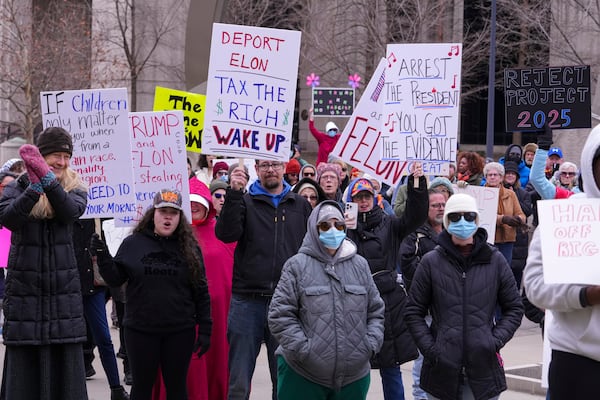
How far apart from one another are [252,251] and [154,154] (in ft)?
5.77

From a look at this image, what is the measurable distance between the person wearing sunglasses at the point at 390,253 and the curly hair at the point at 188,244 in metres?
1.24

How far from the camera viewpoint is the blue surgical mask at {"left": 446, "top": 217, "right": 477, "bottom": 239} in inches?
257

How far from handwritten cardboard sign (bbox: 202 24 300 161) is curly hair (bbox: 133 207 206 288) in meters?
1.15

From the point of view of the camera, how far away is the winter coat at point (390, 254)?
7859 mm

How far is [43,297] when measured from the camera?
22.9 ft

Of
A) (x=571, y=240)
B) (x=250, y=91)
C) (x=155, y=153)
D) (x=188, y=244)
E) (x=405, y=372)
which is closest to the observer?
(x=571, y=240)

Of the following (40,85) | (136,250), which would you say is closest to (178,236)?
(136,250)

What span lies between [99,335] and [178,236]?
6.13 feet

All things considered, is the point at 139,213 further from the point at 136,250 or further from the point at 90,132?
the point at 136,250

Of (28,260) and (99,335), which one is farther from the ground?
(28,260)

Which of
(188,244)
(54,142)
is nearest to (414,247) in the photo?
(188,244)

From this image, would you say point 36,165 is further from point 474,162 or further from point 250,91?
point 474,162

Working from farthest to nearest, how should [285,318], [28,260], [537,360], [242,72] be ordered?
1. [537,360]
2. [242,72]
3. [28,260]
4. [285,318]

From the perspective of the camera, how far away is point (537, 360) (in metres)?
10.6
